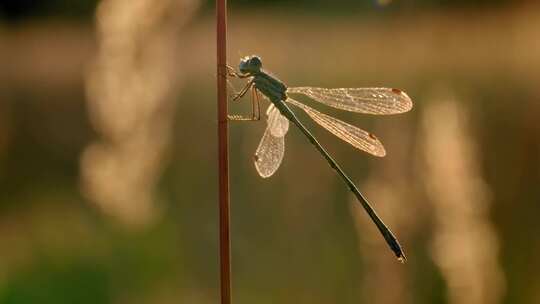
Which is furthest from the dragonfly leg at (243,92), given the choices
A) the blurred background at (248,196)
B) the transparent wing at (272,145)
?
the blurred background at (248,196)

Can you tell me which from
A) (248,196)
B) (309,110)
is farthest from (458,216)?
(248,196)

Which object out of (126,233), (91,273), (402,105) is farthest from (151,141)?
(402,105)

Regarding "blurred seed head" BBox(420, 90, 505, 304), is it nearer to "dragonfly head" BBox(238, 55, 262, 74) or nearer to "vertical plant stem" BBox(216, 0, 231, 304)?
"dragonfly head" BBox(238, 55, 262, 74)

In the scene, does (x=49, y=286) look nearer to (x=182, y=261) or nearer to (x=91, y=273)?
(x=91, y=273)

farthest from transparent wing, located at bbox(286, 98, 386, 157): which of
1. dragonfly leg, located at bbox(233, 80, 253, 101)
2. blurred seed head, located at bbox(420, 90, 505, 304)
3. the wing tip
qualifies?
blurred seed head, located at bbox(420, 90, 505, 304)

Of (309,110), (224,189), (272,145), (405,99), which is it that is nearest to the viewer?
(224,189)

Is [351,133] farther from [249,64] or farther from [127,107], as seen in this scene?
[127,107]
